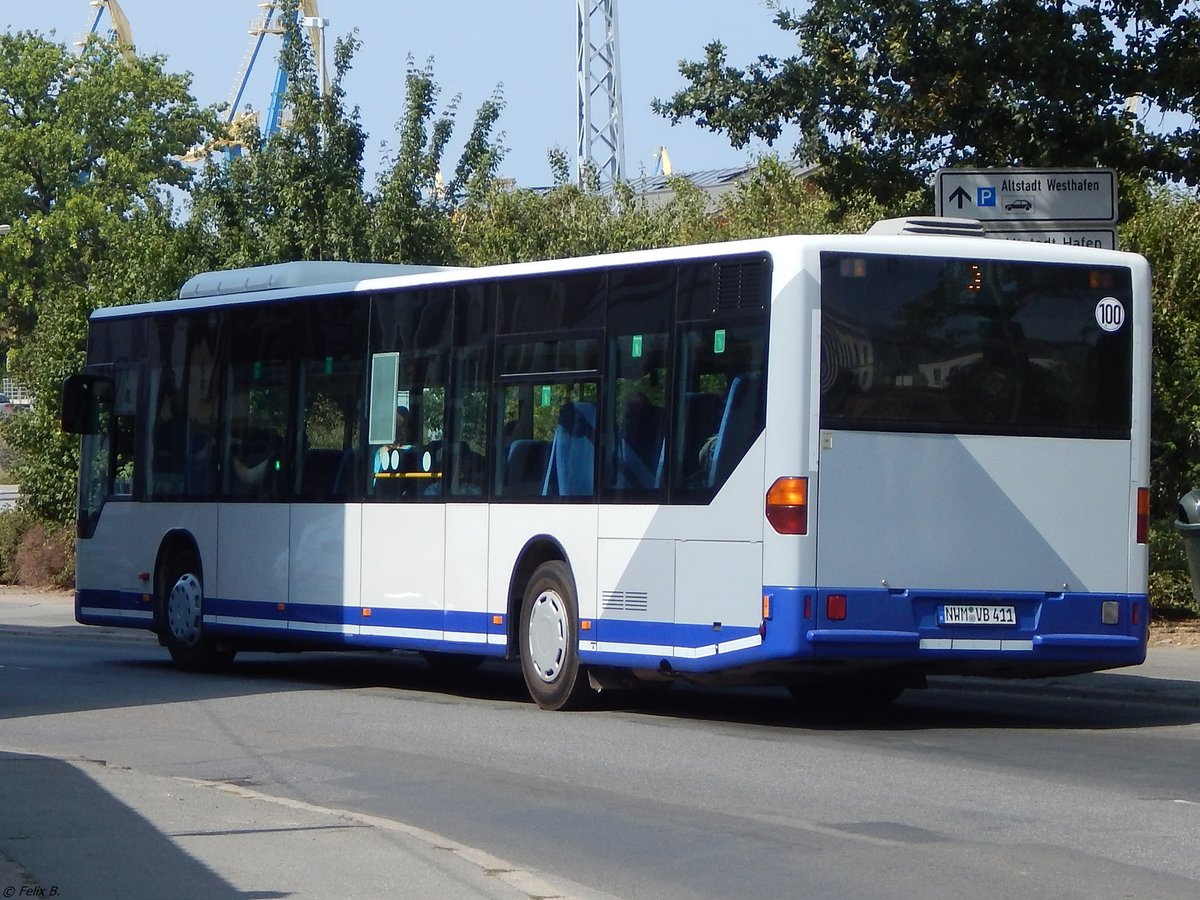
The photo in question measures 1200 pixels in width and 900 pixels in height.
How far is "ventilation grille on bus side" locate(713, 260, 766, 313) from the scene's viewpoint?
12734mm

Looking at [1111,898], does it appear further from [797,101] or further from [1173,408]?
[1173,408]

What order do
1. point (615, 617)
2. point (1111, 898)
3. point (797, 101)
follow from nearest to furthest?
1. point (1111, 898)
2. point (615, 617)
3. point (797, 101)

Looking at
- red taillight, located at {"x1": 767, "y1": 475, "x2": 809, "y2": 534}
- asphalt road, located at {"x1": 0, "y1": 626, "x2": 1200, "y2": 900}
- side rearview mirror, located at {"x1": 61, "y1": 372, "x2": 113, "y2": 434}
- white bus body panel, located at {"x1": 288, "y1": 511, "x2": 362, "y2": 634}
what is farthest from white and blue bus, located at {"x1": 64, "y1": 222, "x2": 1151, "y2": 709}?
side rearview mirror, located at {"x1": 61, "y1": 372, "x2": 113, "y2": 434}

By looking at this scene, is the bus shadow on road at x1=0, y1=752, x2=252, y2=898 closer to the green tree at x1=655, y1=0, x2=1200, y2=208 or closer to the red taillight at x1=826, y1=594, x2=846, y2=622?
the red taillight at x1=826, y1=594, x2=846, y2=622

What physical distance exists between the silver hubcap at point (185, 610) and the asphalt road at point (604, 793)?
5.99 feet

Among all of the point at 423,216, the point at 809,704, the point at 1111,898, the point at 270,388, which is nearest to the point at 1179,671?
the point at 809,704

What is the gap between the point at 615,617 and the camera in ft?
44.8

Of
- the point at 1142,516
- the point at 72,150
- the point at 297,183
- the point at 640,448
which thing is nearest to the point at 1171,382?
the point at 1142,516

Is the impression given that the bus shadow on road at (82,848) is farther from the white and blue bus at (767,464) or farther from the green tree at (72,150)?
the green tree at (72,150)

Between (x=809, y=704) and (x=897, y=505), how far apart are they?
3039mm

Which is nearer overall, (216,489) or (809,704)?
(809,704)

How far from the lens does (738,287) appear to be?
42.3ft

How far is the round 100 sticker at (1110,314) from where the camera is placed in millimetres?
13289

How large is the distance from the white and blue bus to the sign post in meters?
2.97
